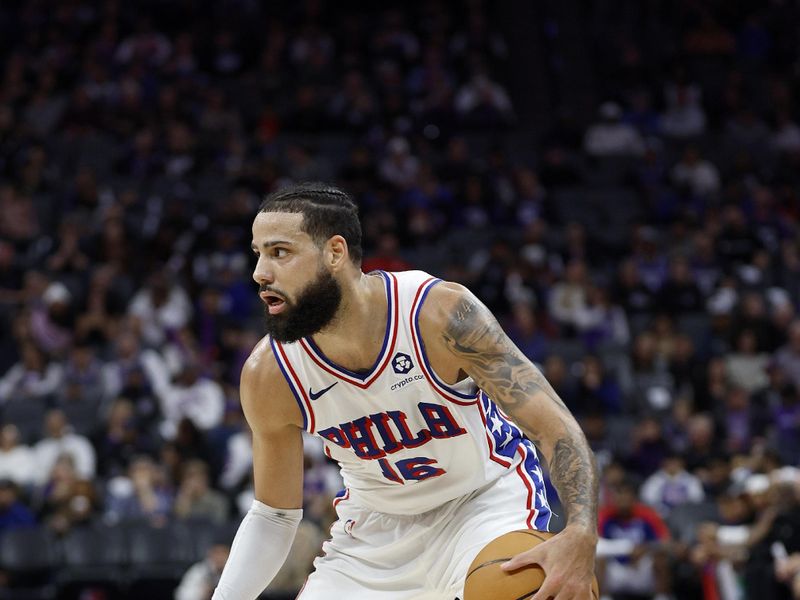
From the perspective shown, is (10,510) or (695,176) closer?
(10,510)

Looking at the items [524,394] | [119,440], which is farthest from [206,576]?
[524,394]

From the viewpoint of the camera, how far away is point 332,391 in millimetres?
4043

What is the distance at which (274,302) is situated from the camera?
3.88 meters

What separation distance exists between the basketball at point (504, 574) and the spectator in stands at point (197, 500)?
7070 mm

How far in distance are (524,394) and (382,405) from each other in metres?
0.53

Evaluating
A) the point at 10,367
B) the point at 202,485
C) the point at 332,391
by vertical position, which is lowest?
the point at 202,485

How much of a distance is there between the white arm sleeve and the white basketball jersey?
0.36 meters

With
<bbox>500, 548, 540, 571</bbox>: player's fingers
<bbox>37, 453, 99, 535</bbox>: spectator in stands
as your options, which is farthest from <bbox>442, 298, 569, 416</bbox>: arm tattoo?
<bbox>37, 453, 99, 535</bbox>: spectator in stands

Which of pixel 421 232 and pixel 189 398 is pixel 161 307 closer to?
pixel 189 398

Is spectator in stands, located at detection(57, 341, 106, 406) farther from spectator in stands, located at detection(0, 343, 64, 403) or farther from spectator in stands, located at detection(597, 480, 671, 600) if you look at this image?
spectator in stands, located at detection(597, 480, 671, 600)

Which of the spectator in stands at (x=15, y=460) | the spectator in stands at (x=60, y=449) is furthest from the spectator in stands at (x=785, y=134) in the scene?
the spectator in stands at (x=15, y=460)

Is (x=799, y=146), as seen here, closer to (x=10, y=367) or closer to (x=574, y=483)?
(x=10, y=367)

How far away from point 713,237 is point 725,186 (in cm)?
167

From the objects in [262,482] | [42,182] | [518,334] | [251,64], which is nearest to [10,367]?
[42,182]
